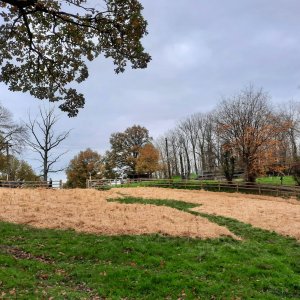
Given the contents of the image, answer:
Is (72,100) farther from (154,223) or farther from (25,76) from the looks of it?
(154,223)

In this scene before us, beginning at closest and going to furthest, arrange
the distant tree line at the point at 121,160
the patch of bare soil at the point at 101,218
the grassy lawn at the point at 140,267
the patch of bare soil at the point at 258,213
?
the grassy lawn at the point at 140,267 → the patch of bare soil at the point at 101,218 → the patch of bare soil at the point at 258,213 → the distant tree line at the point at 121,160

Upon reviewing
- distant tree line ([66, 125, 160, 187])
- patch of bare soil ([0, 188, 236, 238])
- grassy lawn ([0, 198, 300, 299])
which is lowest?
grassy lawn ([0, 198, 300, 299])

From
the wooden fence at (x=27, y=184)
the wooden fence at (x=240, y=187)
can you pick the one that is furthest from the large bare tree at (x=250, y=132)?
the wooden fence at (x=27, y=184)

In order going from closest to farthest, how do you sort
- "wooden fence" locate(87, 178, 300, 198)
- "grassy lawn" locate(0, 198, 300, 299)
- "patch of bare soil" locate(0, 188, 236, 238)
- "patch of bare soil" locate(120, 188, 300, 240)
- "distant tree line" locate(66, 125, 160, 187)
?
"grassy lawn" locate(0, 198, 300, 299) < "patch of bare soil" locate(0, 188, 236, 238) < "patch of bare soil" locate(120, 188, 300, 240) < "wooden fence" locate(87, 178, 300, 198) < "distant tree line" locate(66, 125, 160, 187)

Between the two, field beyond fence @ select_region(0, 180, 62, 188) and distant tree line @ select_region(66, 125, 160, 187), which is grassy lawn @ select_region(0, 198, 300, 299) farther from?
distant tree line @ select_region(66, 125, 160, 187)

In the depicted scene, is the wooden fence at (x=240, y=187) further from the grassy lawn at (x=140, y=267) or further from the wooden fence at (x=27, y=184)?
the grassy lawn at (x=140, y=267)

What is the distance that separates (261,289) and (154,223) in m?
7.44

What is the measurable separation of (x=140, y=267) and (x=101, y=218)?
677 centimetres

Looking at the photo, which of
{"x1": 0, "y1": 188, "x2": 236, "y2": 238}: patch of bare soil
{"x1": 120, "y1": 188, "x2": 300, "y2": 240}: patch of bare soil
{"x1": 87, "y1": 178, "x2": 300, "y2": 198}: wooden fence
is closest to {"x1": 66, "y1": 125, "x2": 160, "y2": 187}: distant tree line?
{"x1": 87, "y1": 178, "x2": 300, "y2": 198}: wooden fence

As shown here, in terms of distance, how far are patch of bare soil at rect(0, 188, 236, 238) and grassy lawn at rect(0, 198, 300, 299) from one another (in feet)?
3.36

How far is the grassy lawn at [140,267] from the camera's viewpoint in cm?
814

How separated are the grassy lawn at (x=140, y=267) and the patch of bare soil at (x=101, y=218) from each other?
40.4 inches

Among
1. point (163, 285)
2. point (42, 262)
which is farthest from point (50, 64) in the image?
point (163, 285)

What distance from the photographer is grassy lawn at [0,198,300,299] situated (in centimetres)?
814
